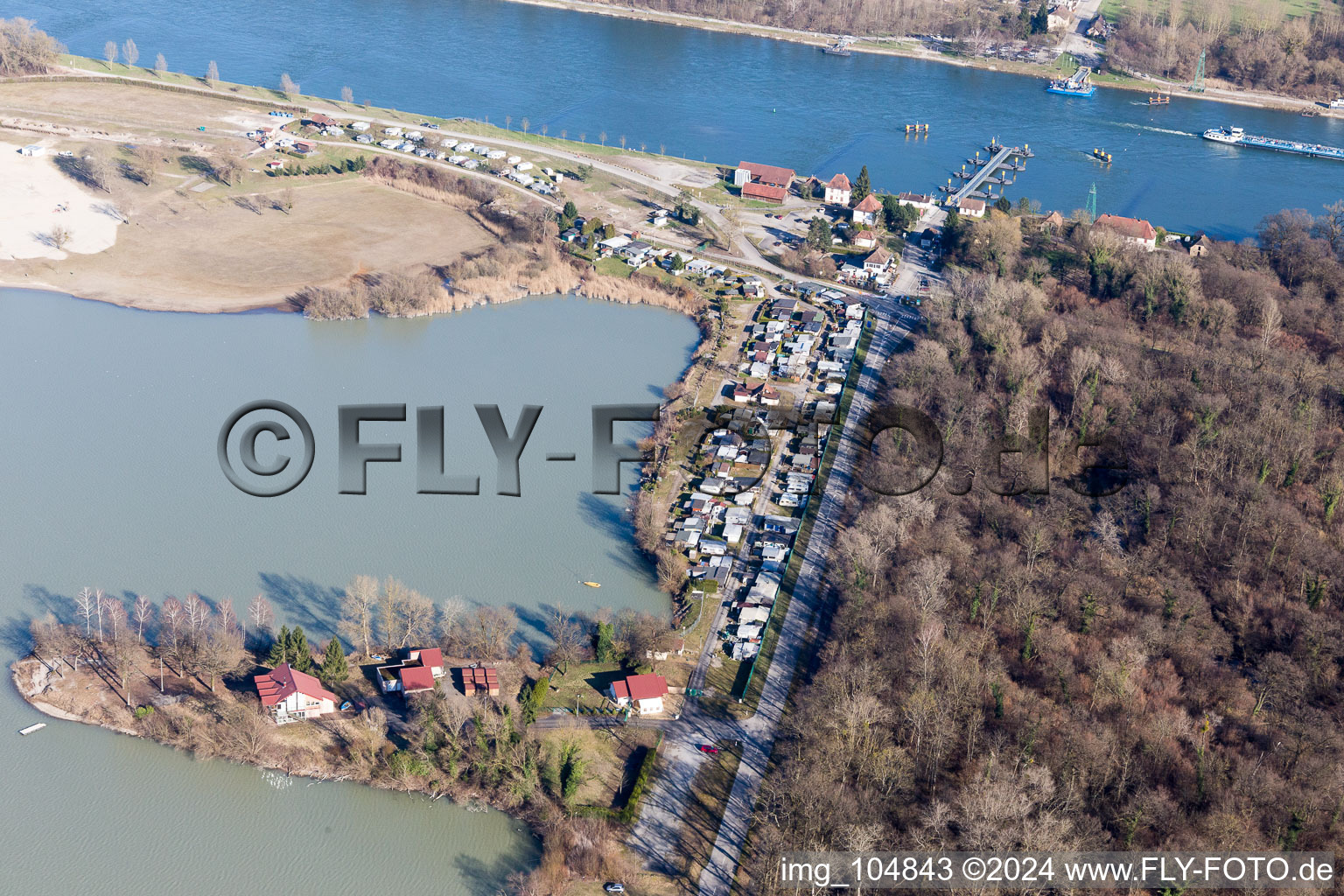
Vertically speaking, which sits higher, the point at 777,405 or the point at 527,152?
the point at 527,152

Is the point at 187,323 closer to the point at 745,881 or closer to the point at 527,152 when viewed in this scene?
the point at 527,152

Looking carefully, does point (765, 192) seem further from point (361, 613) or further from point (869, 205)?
point (361, 613)

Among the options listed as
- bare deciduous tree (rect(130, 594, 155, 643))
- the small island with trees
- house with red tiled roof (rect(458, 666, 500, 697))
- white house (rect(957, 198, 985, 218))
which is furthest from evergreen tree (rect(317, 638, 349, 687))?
white house (rect(957, 198, 985, 218))

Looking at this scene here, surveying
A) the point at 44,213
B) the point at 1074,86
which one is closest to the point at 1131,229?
the point at 1074,86

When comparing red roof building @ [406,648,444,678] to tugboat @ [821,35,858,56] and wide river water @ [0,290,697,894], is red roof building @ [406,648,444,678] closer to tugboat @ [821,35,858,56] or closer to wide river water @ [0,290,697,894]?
wide river water @ [0,290,697,894]

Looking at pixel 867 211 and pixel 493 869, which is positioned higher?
pixel 867 211

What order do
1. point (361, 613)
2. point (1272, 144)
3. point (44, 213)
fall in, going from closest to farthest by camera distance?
point (361, 613) → point (44, 213) → point (1272, 144)

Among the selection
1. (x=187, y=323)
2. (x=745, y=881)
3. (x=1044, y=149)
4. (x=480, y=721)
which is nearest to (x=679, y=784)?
(x=745, y=881)
